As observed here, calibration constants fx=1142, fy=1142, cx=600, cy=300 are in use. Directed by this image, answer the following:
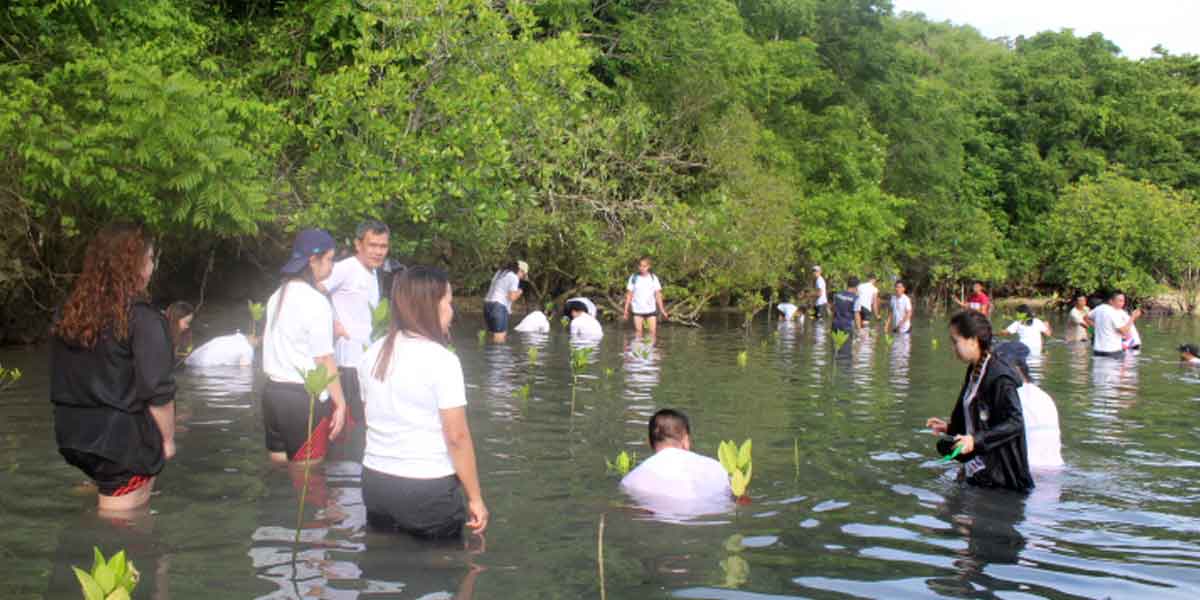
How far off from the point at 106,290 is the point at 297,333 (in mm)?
1955

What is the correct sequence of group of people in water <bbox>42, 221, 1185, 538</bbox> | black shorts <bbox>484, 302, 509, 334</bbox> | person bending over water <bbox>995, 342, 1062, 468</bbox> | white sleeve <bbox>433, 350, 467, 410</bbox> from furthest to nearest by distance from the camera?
black shorts <bbox>484, 302, 509, 334</bbox> → person bending over water <bbox>995, 342, 1062, 468</bbox> → group of people in water <bbox>42, 221, 1185, 538</bbox> → white sleeve <bbox>433, 350, 467, 410</bbox>

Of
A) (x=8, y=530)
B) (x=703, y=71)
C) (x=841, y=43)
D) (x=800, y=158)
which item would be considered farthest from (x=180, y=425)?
(x=841, y=43)

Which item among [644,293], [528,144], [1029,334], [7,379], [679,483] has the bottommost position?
[679,483]

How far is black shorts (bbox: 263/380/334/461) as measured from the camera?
815 cm

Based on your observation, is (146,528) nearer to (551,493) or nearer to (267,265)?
(551,493)

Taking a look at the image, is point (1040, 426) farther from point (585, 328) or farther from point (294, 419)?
point (585, 328)

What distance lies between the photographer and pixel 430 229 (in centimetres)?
2094

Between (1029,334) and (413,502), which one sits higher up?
(1029,334)

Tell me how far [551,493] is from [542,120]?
13.0 meters

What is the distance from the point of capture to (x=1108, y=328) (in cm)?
2134

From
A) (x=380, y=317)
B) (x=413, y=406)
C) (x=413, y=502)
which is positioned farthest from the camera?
(x=380, y=317)

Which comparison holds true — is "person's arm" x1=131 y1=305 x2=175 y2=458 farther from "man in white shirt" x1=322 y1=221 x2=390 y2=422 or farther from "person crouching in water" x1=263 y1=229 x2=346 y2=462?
"man in white shirt" x1=322 y1=221 x2=390 y2=422

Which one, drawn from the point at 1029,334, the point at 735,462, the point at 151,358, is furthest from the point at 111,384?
the point at 1029,334

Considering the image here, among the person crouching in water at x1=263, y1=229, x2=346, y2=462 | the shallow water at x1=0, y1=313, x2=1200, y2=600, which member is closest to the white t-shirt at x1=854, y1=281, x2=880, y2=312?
the shallow water at x1=0, y1=313, x2=1200, y2=600
